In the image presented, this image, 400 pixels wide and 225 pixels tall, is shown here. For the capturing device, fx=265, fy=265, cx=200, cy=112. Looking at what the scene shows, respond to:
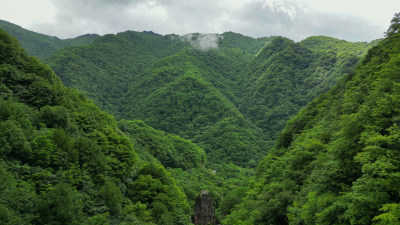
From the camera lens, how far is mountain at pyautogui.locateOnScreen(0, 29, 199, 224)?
19.1 meters

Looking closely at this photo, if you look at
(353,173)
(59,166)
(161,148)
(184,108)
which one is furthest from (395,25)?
(184,108)

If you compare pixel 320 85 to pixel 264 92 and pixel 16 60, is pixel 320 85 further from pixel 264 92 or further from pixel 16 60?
pixel 16 60

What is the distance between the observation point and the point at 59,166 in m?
24.1

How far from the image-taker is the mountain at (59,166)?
19125 mm

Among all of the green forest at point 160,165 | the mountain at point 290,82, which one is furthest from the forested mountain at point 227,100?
the green forest at point 160,165

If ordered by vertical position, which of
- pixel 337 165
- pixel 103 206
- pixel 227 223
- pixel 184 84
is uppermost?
pixel 184 84

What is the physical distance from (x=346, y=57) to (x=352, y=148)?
157323 millimetres

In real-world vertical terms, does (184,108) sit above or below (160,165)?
above

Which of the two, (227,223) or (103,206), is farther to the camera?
(227,223)

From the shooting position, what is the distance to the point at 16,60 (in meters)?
32.6

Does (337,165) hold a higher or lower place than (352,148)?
lower

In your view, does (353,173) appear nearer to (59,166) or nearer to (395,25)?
(59,166)

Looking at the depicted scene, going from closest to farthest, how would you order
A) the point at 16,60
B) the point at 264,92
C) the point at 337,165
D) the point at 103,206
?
1. the point at 337,165
2. the point at 103,206
3. the point at 16,60
4. the point at 264,92

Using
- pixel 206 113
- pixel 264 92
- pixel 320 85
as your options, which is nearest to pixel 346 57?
pixel 320 85
